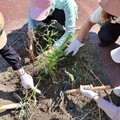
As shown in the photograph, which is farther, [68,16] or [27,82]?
[68,16]

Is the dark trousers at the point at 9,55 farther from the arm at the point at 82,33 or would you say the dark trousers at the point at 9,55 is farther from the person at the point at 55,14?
the arm at the point at 82,33

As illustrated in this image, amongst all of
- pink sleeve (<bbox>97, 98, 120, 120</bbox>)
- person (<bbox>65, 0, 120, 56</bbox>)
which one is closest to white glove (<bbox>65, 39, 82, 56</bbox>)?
person (<bbox>65, 0, 120, 56</bbox>)

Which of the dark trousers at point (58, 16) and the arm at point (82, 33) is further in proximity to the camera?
the dark trousers at point (58, 16)

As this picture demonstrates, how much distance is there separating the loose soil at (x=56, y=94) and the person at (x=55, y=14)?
0.49 feet

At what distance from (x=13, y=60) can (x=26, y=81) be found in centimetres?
14

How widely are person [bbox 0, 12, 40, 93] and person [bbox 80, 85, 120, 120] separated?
27 cm

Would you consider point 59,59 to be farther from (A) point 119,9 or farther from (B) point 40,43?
(A) point 119,9

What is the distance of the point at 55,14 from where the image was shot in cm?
243

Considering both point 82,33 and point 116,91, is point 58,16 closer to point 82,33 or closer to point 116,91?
point 82,33

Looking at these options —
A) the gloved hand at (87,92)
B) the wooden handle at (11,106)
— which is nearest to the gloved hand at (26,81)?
Result: the wooden handle at (11,106)

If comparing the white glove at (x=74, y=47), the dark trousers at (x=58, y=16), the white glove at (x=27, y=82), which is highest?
the dark trousers at (x=58, y=16)

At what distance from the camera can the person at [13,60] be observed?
2027mm

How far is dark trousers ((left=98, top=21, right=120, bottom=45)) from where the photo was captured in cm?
237

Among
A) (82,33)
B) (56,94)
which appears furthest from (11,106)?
(82,33)
